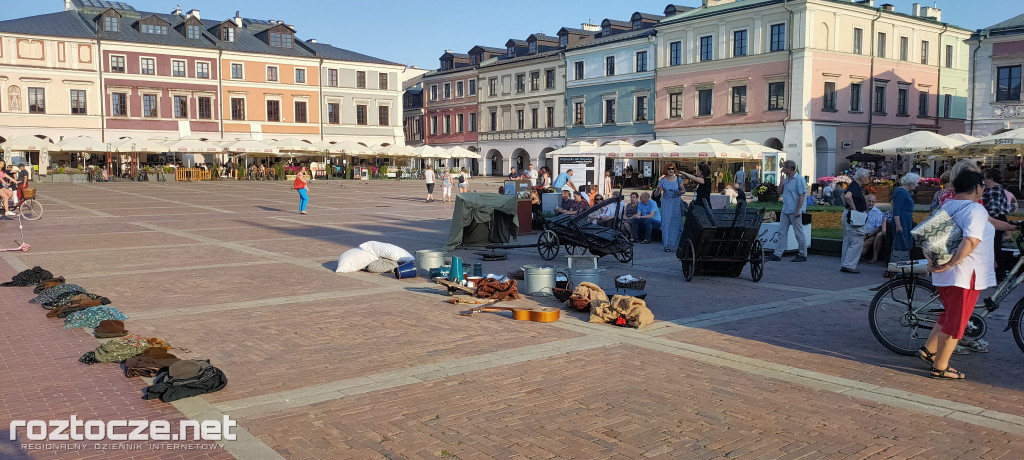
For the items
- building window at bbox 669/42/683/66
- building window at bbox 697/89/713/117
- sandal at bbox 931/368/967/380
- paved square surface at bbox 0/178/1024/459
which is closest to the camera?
paved square surface at bbox 0/178/1024/459

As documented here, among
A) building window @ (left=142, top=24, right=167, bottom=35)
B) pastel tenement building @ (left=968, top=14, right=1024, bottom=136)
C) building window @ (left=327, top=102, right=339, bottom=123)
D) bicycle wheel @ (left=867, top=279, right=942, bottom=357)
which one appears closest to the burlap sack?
bicycle wheel @ (left=867, top=279, right=942, bottom=357)

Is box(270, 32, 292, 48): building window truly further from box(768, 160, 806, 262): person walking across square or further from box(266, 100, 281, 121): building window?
box(768, 160, 806, 262): person walking across square

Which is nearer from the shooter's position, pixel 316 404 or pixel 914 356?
pixel 316 404

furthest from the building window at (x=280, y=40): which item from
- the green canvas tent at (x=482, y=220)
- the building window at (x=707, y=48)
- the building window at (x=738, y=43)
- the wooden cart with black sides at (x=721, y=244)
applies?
the wooden cart with black sides at (x=721, y=244)

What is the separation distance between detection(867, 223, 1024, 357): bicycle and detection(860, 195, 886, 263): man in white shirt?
6081mm

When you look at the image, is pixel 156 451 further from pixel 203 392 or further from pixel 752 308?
pixel 752 308

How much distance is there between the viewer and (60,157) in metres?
57.5

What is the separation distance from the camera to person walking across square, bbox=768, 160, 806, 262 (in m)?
13.0

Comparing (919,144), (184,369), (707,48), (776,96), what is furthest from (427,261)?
(707,48)

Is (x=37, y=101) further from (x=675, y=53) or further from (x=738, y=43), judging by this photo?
(x=738, y=43)

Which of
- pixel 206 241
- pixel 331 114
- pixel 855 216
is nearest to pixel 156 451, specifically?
pixel 855 216

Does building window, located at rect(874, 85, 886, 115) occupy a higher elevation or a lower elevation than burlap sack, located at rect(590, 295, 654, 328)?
higher

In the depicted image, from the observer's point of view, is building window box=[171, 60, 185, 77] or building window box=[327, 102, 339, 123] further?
building window box=[327, 102, 339, 123]

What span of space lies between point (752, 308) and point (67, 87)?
57.6 m
